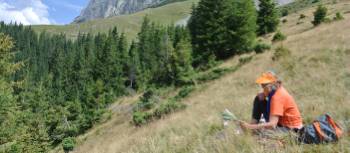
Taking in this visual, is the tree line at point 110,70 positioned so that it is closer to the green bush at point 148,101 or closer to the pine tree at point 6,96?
the pine tree at point 6,96

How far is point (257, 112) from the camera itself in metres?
7.65

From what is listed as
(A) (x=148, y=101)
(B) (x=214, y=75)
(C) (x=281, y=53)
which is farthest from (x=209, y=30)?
(C) (x=281, y=53)

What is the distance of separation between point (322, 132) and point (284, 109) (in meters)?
1.13

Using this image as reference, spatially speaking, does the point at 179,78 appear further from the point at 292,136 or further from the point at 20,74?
the point at 20,74

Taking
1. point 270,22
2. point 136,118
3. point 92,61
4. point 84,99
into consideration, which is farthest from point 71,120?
point 136,118

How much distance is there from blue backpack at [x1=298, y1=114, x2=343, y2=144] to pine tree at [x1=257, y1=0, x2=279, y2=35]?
36.7 meters

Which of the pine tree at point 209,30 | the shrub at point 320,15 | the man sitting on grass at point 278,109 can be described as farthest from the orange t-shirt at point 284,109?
the pine tree at point 209,30

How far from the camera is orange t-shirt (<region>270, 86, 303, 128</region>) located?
6.46m

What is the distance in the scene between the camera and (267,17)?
4206cm

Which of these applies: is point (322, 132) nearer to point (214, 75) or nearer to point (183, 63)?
point (214, 75)

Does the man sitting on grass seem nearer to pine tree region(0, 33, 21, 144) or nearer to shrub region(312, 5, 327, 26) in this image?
pine tree region(0, 33, 21, 144)

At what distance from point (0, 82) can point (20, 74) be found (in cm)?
10432

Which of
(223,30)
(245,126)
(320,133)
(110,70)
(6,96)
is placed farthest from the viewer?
(110,70)

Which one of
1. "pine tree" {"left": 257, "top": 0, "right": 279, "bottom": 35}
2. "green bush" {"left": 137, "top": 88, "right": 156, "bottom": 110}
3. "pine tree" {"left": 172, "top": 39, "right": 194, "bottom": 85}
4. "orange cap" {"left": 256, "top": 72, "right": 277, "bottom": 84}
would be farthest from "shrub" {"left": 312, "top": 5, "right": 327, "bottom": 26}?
"orange cap" {"left": 256, "top": 72, "right": 277, "bottom": 84}
